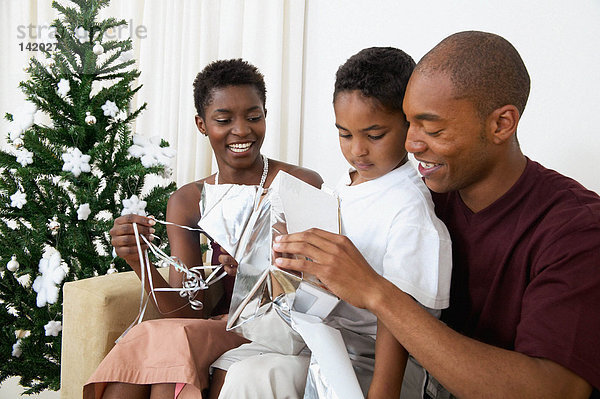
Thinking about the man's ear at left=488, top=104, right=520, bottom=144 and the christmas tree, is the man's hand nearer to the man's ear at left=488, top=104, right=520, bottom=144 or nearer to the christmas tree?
the man's ear at left=488, top=104, right=520, bottom=144

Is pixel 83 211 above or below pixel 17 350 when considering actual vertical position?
above

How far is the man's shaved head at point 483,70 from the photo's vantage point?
101cm

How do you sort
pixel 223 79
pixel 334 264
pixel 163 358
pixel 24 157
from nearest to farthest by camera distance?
1. pixel 334 264
2. pixel 163 358
3. pixel 223 79
4. pixel 24 157

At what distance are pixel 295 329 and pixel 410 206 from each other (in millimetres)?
328

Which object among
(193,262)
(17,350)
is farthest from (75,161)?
(17,350)

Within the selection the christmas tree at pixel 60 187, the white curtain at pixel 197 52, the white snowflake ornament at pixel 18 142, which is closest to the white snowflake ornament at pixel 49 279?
the christmas tree at pixel 60 187

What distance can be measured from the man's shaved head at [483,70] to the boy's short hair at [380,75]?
0.10 meters

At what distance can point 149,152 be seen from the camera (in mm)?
1863

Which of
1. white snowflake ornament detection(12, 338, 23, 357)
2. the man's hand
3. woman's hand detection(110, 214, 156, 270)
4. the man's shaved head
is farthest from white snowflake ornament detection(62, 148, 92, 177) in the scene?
the man's shaved head

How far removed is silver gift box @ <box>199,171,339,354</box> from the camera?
40.6 inches

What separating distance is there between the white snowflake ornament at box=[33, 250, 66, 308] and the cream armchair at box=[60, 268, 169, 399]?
0.62ft

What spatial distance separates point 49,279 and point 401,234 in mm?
1235

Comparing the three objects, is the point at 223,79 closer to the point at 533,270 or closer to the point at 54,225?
the point at 54,225

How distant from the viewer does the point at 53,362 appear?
1.93 m
